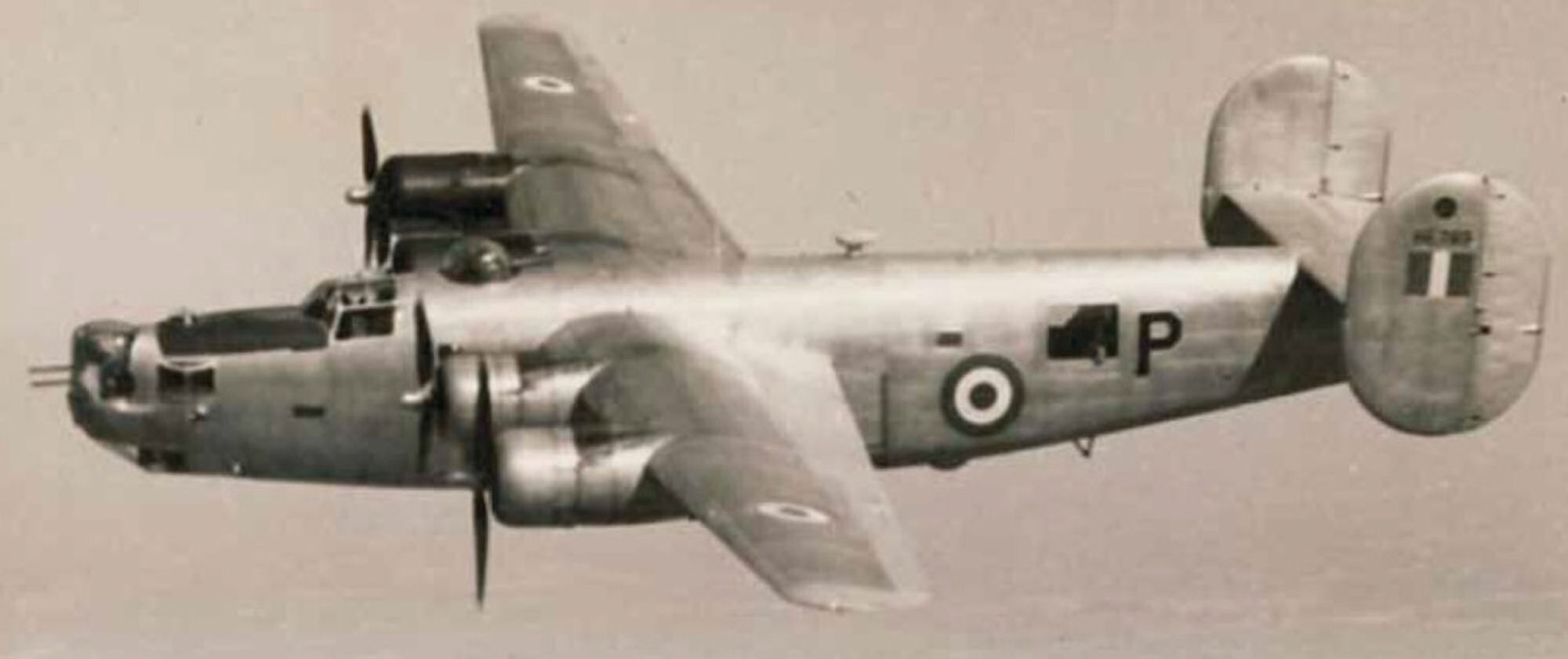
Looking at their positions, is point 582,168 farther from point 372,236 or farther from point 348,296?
point 348,296

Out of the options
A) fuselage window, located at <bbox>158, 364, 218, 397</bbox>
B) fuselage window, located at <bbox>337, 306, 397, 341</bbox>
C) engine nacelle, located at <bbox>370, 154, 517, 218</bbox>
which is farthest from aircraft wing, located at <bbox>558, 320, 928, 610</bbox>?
fuselage window, located at <bbox>158, 364, 218, 397</bbox>

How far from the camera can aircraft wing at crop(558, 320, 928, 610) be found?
64.6 feet

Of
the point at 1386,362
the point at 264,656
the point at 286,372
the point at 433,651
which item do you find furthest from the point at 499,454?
the point at 264,656

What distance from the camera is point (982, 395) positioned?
1038 inches

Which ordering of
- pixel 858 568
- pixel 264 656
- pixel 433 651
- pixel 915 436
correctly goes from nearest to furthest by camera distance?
1. pixel 858 568
2. pixel 915 436
3. pixel 433 651
4. pixel 264 656

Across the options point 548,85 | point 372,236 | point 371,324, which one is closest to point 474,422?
point 371,324

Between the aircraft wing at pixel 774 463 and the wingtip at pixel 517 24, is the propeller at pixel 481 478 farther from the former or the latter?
the wingtip at pixel 517 24

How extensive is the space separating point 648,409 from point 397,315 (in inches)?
110

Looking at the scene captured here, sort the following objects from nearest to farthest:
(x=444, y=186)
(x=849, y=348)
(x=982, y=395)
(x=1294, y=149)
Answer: (x=849, y=348)
(x=982, y=395)
(x=444, y=186)
(x=1294, y=149)

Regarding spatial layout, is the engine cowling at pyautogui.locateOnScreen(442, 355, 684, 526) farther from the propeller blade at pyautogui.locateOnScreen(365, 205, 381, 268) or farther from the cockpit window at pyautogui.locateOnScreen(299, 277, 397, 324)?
the propeller blade at pyautogui.locateOnScreen(365, 205, 381, 268)

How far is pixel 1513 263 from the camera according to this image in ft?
83.5

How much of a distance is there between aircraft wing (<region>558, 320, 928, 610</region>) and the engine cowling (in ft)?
0.87

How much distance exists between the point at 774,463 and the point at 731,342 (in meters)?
3.02

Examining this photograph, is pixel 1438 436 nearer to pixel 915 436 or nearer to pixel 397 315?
pixel 915 436
